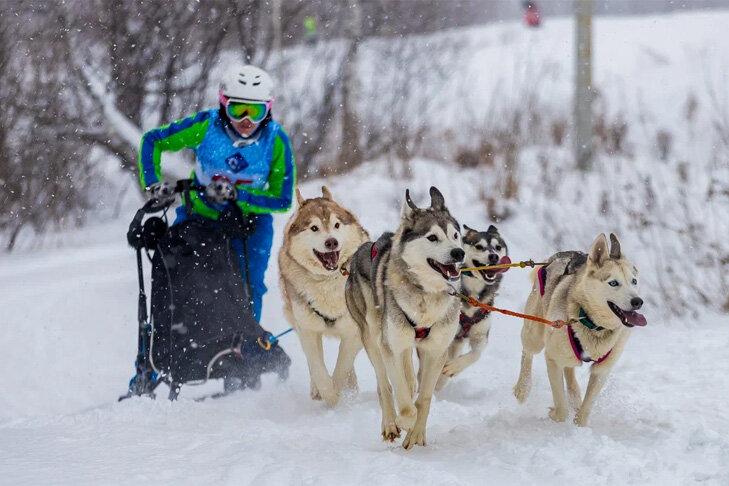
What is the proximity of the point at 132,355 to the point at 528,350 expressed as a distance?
3593 mm

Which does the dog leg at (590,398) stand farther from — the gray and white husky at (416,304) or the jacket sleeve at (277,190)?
the jacket sleeve at (277,190)

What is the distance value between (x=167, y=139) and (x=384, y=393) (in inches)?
84.3

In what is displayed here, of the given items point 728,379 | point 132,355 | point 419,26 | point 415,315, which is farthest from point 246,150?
point 419,26

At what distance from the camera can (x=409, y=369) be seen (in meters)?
3.94

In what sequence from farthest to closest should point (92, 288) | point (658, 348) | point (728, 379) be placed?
1. point (92, 288)
2. point (658, 348)
3. point (728, 379)

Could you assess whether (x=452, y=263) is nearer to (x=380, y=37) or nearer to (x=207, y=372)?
(x=207, y=372)

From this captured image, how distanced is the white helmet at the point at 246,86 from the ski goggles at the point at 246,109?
3 cm

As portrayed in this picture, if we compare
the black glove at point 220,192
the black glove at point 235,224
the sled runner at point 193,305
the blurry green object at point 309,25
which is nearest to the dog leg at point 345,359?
the sled runner at point 193,305

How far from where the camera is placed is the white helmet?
15.3ft

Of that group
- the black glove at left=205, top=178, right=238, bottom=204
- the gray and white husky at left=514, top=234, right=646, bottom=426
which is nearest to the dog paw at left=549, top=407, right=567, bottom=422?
the gray and white husky at left=514, top=234, right=646, bottom=426

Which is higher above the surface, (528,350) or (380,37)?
(380,37)

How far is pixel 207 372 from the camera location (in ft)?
14.7

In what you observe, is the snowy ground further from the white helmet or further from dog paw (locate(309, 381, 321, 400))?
the white helmet

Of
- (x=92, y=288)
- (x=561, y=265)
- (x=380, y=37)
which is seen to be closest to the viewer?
(x=561, y=265)
